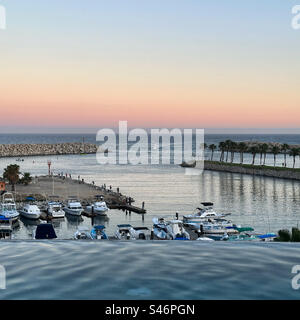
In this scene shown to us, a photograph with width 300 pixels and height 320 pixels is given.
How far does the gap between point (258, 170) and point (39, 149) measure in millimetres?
Answer: 100353

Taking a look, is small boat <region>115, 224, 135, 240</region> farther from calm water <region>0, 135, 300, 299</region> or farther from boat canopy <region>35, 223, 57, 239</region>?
calm water <region>0, 135, 300, 299</region>

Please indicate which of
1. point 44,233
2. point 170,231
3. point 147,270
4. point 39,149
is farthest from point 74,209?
point 39,149

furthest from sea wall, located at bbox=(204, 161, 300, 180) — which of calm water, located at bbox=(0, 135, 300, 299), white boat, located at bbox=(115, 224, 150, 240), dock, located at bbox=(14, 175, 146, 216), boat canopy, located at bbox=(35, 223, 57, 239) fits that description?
calm water, located at bbox=(0, 135, 300, 299)

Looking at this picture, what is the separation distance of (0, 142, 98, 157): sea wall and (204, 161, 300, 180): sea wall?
77208mm

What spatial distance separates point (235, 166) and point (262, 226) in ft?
178

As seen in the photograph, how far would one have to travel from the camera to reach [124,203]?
5381 centimetres

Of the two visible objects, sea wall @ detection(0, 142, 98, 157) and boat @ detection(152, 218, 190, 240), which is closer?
boat @ detection(152, 218, 190, 240)

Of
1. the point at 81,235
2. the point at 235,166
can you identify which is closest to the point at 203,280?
the point at 81,235

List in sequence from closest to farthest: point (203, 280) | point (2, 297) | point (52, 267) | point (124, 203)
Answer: point (2, 297) → point (203, 280) → point (52, 267) → point (124, 203)

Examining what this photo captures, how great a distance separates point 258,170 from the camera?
87.0m

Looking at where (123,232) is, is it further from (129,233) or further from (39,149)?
(39,149)

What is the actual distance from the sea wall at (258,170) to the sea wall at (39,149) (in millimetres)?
77208

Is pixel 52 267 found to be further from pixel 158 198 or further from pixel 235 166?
pixel 235 166

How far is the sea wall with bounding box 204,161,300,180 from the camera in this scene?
79.2 meters
